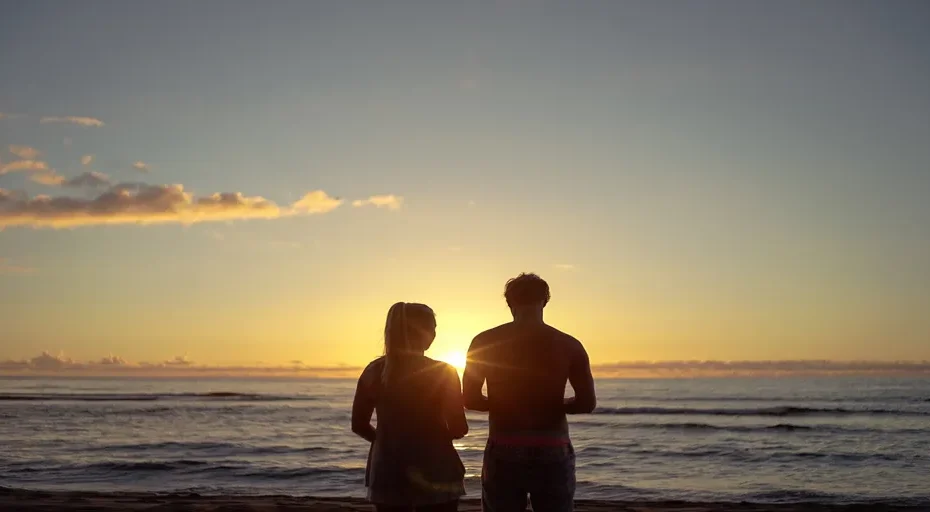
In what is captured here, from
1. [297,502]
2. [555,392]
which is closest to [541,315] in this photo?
[555,392]

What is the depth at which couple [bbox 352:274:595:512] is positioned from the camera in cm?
378

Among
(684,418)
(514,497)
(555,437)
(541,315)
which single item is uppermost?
(541,315)

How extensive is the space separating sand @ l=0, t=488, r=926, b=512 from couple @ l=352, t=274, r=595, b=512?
20.2 feet

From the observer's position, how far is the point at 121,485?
13.8 metres

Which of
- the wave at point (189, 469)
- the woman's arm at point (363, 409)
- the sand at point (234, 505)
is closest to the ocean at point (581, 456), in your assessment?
the wave at point (189, 469)

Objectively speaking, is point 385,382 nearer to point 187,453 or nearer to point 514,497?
point 514,497

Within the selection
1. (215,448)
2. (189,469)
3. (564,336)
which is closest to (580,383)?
(564,336)

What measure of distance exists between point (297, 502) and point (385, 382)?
7.44 meters

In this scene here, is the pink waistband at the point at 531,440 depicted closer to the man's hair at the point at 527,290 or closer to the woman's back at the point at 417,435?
the woman's back at the point at 417,435

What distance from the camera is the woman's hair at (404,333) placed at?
3.81 m

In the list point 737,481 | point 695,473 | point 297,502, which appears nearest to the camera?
point 297,502

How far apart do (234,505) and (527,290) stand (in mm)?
7115

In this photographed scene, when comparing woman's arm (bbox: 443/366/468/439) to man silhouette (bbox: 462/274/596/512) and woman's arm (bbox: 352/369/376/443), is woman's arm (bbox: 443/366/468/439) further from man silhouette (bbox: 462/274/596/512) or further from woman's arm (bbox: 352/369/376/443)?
woman's arm (bbox: 352/369/376/443)

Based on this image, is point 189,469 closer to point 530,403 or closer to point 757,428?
point 530,403
